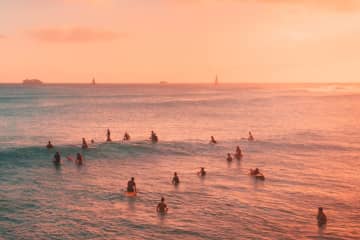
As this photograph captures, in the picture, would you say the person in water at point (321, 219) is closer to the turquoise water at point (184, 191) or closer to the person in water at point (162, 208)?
the turquoise water at point (184, 191)

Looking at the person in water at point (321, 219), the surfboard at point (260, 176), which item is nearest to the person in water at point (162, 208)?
the person in water at point (321, 219)

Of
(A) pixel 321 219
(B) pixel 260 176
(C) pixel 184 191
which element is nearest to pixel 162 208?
(C) pixel 184 191

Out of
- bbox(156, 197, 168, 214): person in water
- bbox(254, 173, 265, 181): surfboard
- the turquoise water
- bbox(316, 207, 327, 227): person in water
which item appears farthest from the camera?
bbox(254, 173, 265, 181): surfboard

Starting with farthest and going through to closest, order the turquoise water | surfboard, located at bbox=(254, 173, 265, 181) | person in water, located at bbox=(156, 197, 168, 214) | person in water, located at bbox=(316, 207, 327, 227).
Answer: surfboard, located at bbox=(254, 173, 265, 181)
person in water, located at bbox=(156, 197, 168, 214)
person in water, located at bbox=(316, 207, 327, 227)
the turquoise water

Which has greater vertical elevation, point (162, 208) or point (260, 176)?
point (260, 176)

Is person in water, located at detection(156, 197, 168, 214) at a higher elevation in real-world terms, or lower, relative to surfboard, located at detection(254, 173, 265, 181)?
lower

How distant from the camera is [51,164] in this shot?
4297 cm

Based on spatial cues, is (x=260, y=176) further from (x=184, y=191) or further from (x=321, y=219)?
(x=321, y=219)

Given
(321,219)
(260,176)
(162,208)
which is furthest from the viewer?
(260,176)

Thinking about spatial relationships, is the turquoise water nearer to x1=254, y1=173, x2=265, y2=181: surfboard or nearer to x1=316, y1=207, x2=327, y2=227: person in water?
x1=316, y1=207, x2=327, y2=227: person in water

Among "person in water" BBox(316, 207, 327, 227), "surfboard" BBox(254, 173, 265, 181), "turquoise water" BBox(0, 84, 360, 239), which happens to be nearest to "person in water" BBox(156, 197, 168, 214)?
"turquoise water" BBox(0, 84, 360, 239)

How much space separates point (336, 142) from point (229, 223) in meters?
39.6

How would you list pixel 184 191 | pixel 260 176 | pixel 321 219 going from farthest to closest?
pixel 260 176 < pixel 184 191 < pixel 321 219

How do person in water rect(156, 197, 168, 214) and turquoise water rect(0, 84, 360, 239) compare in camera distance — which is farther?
person in water rect(156, 197, 168, 214)
